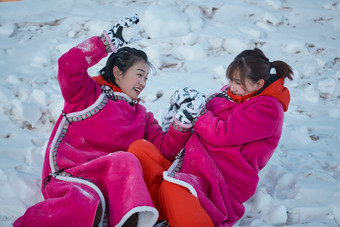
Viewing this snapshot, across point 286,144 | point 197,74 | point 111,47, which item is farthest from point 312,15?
point 111,47

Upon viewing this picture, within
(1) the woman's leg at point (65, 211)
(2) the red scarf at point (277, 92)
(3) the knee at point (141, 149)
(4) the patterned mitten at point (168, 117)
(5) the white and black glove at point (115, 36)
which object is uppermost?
(5) the white and black glove at point (115, 36)

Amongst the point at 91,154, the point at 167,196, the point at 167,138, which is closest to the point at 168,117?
the point at 167,138

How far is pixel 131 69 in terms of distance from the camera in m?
1.98

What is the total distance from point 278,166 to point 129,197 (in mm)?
1189

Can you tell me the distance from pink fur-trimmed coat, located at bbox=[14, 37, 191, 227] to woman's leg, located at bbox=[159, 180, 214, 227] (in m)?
0.10

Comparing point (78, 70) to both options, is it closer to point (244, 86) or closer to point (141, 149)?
point (141, 149)

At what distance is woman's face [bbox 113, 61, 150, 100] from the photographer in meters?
1.97

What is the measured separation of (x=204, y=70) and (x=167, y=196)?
2.02m

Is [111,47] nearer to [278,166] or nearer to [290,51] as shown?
[278,166]

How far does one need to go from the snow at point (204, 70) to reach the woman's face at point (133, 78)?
2.09ft

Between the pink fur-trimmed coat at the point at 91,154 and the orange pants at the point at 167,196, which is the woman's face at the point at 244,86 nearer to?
the pink fur-trimmed coat at the point at 91,154

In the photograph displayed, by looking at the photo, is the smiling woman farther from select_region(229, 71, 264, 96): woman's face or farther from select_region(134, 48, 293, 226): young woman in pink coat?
select_region(229, 71, 264, 96): woman's face

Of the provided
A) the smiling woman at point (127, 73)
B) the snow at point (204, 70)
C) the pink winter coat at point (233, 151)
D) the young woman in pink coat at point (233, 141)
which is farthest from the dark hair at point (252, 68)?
the snow at point (204, 70)

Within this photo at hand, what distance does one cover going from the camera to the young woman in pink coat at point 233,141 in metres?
1.63
